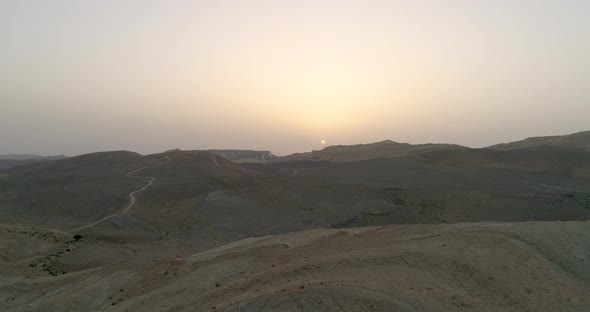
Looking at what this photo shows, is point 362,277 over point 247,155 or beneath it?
beneath

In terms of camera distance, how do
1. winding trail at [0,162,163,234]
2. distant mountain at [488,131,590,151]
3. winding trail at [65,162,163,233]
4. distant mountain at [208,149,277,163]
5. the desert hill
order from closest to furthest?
the desert hill, winding trail at [0,162,163,234], winding trail at [65,162,163,233], distant mountain at [488,131,590,151], distant mountain at [208,149,277,163]

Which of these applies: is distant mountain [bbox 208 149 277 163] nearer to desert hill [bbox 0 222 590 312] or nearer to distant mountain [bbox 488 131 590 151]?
distant mountain [bbox 488 131 590 151]

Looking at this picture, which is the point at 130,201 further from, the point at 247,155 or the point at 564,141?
the point at 247,155

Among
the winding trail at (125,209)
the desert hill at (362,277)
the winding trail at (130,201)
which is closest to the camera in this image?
the desert hill at (362,277)

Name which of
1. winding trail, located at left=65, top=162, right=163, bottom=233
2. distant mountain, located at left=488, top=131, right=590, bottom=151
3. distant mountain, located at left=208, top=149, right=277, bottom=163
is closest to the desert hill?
winding trail, located at left=65, top=162, right=163, bottom=233

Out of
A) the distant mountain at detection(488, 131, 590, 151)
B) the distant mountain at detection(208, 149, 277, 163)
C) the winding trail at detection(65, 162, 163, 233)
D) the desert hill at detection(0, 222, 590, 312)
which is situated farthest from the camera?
the distant mountain at detection(208, 149, 277, 163)

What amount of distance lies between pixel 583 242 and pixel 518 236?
93.4 inches

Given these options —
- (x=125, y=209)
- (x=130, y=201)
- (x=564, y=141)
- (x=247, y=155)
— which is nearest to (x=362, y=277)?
(x=125, y=209)

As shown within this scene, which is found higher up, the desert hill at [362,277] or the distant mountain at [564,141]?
the distant mountain at [564,141]

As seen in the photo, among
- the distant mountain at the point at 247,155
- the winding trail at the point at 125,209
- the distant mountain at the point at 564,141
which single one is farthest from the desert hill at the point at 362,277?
the distant mountain at the point at 247,155

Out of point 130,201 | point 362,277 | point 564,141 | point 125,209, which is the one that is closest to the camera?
point 362,277

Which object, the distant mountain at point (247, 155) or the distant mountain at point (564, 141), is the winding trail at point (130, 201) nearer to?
the distant mountain at point (564, 141)

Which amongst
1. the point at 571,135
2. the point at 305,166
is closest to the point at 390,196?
the point at 305,166

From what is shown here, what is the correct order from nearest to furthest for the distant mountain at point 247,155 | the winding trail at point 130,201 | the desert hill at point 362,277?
the desert hill at point 362,277 → the winding trail at point 130,201 → the distant mountain at point 247,155
